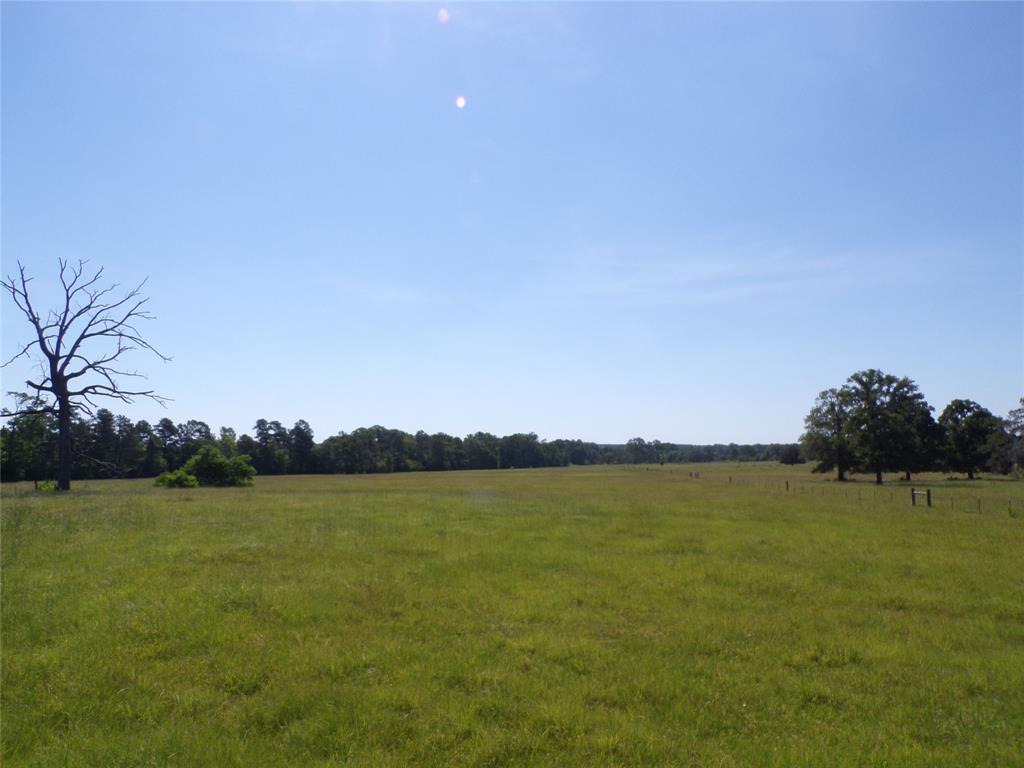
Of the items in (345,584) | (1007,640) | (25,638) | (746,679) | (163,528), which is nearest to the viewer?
(746,679)

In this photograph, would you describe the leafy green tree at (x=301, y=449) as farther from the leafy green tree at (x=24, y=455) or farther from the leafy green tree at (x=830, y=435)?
the leafy green tree at (x=830, y=435)

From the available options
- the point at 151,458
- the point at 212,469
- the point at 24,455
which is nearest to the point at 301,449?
the point at 151,458

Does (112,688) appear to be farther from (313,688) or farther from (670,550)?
(670,550)

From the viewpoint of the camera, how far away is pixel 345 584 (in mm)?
13523

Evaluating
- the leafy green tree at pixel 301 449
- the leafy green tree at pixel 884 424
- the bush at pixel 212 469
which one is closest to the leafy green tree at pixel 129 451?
the leafy green tree at pixel 301 449

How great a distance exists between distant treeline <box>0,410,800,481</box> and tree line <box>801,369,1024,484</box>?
76.0 meters

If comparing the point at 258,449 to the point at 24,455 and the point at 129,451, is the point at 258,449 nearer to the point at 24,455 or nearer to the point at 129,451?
the point at 129,451

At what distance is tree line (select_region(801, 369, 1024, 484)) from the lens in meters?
72.6

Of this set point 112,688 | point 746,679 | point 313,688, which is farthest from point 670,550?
point 112,688

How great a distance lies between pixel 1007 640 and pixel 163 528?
2209 cm

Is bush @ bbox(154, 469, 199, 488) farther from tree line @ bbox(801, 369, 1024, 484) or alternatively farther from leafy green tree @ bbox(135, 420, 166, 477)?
tree line @ bbox(801, 369, 1024, 484)

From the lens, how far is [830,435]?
81688mm

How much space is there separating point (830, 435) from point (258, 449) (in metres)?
99.3

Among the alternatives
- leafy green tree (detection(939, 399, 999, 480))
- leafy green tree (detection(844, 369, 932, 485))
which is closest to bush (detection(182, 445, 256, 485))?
leafy green tree (detection(844, 369, 932, 485))
